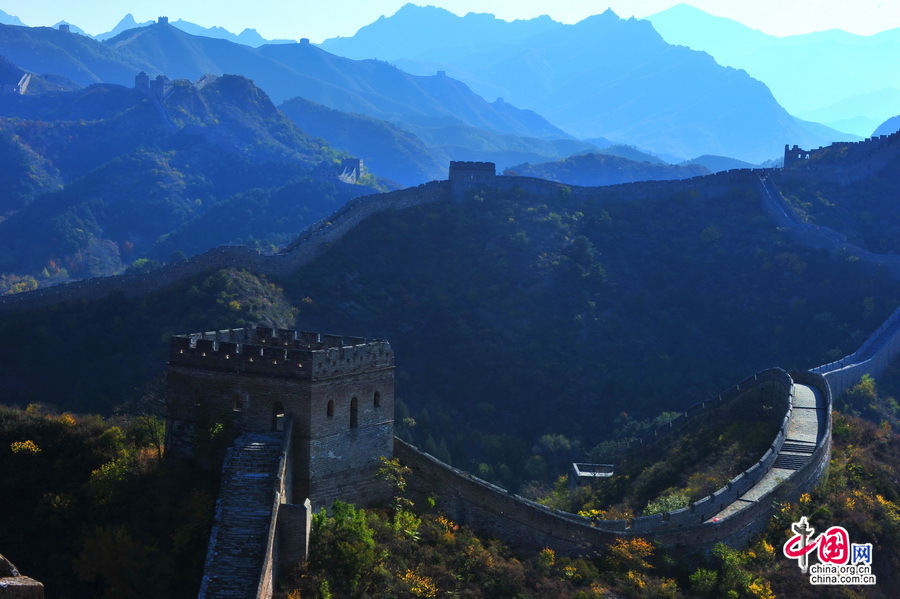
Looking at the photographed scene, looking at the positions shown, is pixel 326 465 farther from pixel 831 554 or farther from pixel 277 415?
pixel 831 554

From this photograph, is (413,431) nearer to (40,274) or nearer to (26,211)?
(40,274)

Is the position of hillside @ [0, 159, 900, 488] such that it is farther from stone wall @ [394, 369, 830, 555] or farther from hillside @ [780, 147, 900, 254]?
stone wall @ [394, 369, 830, 555]

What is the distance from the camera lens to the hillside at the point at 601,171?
148 m

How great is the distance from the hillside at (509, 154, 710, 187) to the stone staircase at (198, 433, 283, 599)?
12439 centimetres

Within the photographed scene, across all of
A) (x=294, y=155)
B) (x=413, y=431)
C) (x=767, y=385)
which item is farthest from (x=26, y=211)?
(x=767, y=385)

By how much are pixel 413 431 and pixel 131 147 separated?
96.0 m

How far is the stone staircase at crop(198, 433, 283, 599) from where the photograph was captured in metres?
21.6

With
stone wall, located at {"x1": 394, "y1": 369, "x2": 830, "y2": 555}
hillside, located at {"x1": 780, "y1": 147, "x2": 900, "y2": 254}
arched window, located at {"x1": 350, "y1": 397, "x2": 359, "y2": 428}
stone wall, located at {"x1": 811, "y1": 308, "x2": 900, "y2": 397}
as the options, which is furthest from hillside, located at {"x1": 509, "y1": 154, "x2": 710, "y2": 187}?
arched window, located at {"x1": 350, "y1": 397, "x2": 359, "y2": 428}

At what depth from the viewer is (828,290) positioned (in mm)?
68562

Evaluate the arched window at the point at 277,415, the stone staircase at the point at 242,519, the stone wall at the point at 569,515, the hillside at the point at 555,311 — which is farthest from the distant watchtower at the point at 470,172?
the stone staircase at the point at 242,519

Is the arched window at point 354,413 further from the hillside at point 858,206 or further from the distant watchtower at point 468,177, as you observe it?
the hillside at point 858,206

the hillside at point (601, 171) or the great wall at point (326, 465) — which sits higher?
the hillside at point (601, 171)

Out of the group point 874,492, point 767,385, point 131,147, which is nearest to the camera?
point 874,492

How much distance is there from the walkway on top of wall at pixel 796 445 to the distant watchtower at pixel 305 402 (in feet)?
33.7
